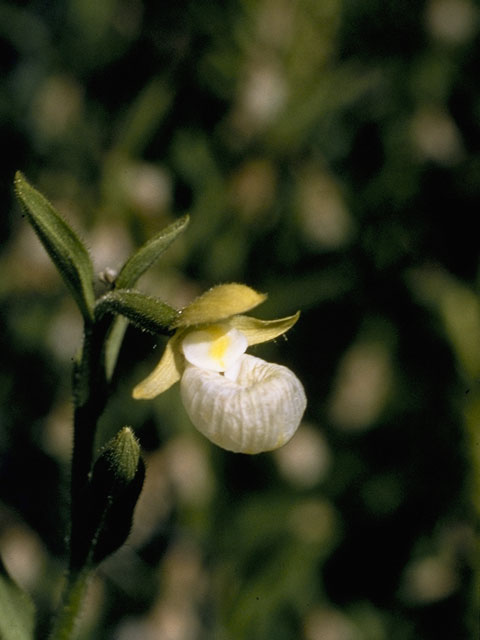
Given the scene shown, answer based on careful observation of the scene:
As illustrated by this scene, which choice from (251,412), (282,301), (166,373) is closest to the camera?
(251,412)

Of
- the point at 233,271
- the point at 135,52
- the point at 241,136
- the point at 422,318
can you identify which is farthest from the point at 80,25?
the point at 422,318

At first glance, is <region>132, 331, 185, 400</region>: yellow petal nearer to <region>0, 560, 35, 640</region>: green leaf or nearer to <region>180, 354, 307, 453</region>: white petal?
<region>180, 354, 307, 453</region>: white petal

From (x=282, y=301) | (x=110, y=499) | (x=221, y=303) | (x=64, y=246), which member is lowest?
(x=282, y=301)

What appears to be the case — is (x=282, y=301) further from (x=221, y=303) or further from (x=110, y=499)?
(x=110, y=499)

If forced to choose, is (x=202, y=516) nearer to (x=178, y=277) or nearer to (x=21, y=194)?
(x=178, y=277)

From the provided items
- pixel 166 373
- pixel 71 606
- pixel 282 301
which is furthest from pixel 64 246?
pixel 282 301

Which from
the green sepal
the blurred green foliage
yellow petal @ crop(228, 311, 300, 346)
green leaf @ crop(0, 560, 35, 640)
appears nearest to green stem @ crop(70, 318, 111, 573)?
the green sepal

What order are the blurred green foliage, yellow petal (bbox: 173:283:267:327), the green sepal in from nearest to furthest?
the green sepal < yellow petal (bbox: 173:283:267:327) < the blurred green foliage
